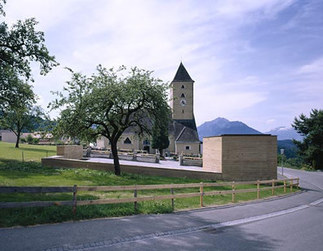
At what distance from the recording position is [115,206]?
33.3 ft

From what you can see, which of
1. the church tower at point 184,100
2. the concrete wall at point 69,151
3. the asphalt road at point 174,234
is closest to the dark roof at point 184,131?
the church tower at point 184,100

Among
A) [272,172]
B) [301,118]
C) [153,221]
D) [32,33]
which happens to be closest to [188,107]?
[301,118]

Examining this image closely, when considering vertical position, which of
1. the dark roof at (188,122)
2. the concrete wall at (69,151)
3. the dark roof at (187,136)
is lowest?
the concrete wall at (69,151)

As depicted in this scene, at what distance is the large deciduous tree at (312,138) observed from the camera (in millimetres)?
48094

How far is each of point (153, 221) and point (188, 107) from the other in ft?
187

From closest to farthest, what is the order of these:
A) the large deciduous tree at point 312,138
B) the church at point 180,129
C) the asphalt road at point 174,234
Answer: the asphalt road at point 174,234, the large deciduous tree at point 312,138, the church at point 180,129

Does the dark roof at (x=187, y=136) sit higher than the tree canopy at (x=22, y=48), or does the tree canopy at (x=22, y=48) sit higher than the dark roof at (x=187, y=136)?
the tree canopy at (x=22, y=48)

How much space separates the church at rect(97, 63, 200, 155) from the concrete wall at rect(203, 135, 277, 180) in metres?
33.9

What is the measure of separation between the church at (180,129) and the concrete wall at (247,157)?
3387 cm

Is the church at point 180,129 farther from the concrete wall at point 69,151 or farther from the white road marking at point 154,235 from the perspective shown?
the white road marking at point 154,235

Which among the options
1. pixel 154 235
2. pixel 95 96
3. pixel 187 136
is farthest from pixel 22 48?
pixel 187 136

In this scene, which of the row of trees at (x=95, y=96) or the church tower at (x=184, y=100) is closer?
the row of trees at (x=95, y=96)

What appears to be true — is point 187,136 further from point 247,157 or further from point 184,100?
point 247,157

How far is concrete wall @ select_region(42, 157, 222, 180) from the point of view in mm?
23969
